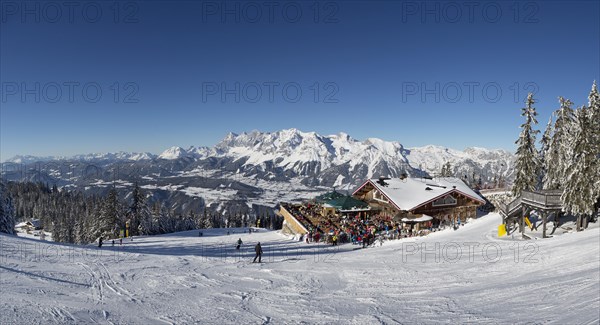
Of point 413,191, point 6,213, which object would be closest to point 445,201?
point 413,191

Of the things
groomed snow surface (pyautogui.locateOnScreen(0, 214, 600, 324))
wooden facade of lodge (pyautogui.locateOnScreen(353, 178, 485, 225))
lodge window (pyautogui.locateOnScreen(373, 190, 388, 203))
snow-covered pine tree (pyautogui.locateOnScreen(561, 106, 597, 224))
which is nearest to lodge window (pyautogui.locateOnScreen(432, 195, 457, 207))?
wooden facade of lodge (pyautogui.locateOnScreen(353, 178, 485, 225))

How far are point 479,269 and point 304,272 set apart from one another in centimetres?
891

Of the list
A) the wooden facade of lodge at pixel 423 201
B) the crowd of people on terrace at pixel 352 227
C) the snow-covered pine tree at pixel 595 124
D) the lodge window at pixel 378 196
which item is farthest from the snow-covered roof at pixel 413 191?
the snow-covered pine tree at pixel 595 124

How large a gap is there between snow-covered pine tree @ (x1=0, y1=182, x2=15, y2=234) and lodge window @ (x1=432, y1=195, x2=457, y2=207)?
162 ft

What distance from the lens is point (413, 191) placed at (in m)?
43.5

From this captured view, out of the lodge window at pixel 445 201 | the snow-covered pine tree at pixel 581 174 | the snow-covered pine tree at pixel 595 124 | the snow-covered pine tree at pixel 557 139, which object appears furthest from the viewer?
the lodge window at pixel 445 201

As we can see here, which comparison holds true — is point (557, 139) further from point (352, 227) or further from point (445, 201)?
point (352, 227)

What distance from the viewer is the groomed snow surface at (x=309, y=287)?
378 inches

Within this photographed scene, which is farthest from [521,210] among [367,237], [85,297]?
[85,297]

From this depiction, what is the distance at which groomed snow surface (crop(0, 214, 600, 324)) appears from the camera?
31.5 ft

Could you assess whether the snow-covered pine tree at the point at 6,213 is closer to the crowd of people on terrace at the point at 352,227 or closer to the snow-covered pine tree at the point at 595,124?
the crowd of people on terrace at the point at 352,227

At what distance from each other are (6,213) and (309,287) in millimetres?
41079

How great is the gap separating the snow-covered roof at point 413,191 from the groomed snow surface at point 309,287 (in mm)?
17565

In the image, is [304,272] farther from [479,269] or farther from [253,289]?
[479,269]
